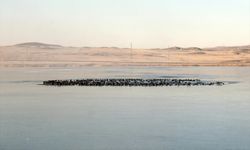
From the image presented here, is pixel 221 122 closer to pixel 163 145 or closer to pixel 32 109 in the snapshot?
pixel 163 145

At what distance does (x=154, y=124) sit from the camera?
14.9 meters

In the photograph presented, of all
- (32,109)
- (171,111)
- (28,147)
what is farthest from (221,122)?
(32,109)

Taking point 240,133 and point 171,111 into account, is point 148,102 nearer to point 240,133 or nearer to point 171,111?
point 171,111

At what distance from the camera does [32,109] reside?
19.3 m

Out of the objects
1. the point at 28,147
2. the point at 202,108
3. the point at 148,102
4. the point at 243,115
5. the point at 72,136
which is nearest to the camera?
the point at 28,147

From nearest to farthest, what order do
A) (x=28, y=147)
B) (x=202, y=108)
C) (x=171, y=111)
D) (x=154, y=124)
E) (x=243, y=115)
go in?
(x=28, y=147) → (x=154, y=124) → (x=243, y=115) → (x=171, y=111) → (x=202, y=108)

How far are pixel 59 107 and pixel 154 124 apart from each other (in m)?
6.35

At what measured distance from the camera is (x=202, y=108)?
19688 mm

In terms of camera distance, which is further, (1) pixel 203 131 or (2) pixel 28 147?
(1) pixel 203 131

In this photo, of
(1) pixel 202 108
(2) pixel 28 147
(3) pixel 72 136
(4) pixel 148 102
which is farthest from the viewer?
(4) pixel 148 102

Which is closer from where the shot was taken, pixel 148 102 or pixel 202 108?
pixel 202 108

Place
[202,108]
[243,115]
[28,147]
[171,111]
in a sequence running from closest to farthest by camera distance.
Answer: [28,147]
[243,115]
[171,111]
[202,108]

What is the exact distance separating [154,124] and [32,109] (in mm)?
6345

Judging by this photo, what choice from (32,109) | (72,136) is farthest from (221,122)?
(32,109)
